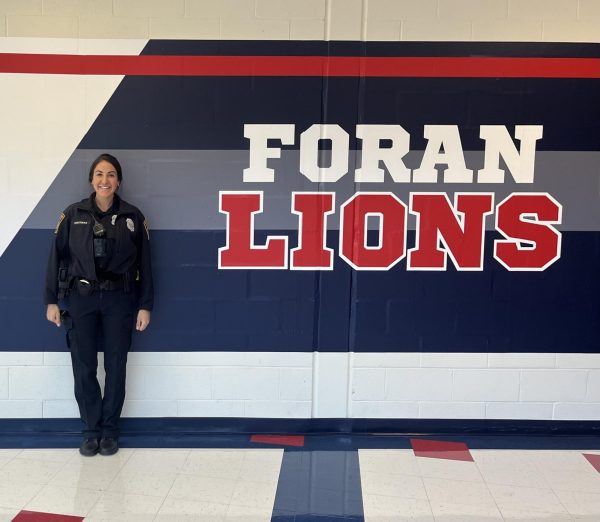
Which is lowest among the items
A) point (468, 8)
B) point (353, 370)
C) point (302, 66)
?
point (353, 370)

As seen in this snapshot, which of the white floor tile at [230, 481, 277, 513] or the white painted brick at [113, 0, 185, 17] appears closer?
the white floor tile at [230, 481, 277, 513]

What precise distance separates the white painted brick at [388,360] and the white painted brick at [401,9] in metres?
1.78

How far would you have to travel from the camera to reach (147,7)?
3.00m

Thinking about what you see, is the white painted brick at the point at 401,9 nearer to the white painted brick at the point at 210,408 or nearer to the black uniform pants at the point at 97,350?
the black uniform pants at the point at 97,350

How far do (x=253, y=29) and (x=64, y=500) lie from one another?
7.90 ft

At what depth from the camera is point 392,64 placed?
3.06m

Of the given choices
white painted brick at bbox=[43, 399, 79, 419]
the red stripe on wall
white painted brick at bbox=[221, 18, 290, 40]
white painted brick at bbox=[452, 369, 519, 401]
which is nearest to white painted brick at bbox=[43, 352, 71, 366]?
white painted brick at bbox=[43, 399, 79, 419]

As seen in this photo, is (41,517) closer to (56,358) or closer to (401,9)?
(56,358)

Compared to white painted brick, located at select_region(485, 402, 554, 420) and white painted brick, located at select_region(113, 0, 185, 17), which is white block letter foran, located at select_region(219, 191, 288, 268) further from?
white painted brick, located at select_region(485, 402, 554, 420)

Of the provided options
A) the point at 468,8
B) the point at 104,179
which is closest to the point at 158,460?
the point at 104,179

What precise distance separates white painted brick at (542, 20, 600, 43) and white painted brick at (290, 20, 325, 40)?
116 cm

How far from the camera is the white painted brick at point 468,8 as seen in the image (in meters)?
3.04

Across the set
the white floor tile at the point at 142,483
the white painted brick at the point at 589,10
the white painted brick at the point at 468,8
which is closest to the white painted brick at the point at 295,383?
the white floor tile at the point at 142,483

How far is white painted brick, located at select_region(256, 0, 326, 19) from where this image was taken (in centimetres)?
302
